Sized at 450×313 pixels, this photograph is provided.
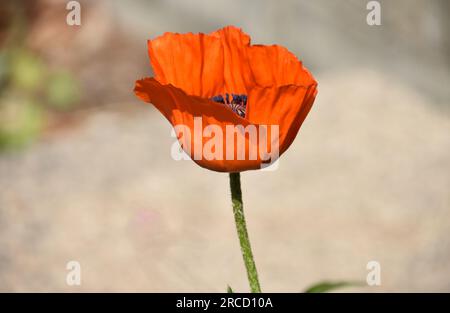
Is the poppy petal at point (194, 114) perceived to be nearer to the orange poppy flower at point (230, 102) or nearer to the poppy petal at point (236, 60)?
the orange poppy flower at point (230, 102)

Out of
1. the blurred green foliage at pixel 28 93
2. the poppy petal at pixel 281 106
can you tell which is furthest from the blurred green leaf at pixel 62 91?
the poppy petal at pixel 281 106

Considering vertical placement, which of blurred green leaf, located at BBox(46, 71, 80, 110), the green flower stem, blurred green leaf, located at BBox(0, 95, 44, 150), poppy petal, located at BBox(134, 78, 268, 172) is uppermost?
blurred green leaf, located at BBox(46, 71, 80, 110)

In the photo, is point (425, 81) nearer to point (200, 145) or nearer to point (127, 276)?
point (127, 276)

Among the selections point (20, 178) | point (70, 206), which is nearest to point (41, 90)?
point (20, 178)

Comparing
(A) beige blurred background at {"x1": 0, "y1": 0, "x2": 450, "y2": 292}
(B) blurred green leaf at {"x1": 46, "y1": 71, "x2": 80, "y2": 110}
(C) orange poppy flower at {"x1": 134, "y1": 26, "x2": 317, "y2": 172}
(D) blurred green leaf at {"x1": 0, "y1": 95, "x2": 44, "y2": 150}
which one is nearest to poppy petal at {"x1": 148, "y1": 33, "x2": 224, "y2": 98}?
(C) orange poppy flower at {"x1": 134, "y1": 26, "x2": 317, "y2": 172}

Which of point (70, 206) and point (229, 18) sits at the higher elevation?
point (229, 18)

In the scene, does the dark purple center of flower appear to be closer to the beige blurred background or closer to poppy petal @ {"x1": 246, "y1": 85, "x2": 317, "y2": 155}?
poppy petal @ {"x1": 246, "y1": 85, "x2": 317, "y2": 155}

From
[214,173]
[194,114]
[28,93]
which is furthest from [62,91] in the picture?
[194,114]
